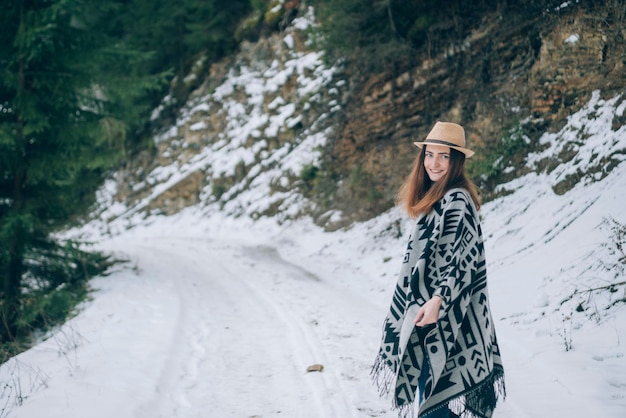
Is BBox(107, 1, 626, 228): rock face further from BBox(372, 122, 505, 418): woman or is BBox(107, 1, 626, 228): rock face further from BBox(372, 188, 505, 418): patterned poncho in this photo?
BBox(372, 188, 505, 418): patterned poncho

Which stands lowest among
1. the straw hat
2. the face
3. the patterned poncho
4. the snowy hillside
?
the snowy hillside

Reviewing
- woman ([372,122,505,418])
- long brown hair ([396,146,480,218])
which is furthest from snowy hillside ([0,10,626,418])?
long brown hair ([396,146,480,218])

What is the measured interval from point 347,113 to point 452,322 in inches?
543

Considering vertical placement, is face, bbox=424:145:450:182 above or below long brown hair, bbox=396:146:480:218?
above

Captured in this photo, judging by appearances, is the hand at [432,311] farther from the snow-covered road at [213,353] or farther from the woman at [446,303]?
the snow-covered road at [213,353]

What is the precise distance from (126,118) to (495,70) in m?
9.31

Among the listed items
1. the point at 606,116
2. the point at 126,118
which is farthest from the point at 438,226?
the point at 126,118

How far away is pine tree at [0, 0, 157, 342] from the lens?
8617 mm

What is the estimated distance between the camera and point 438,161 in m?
2.88

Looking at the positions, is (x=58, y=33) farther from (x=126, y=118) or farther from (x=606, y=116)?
(x=606, y=116)

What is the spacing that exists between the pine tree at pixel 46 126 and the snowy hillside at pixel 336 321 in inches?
68.0

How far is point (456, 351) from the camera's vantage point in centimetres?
274

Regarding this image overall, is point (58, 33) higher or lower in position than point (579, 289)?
higher

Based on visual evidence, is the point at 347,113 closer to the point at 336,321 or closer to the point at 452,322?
the point at 336,321
